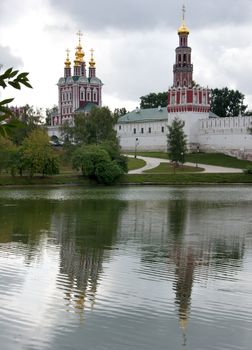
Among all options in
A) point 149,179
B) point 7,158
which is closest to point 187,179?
point 149,179

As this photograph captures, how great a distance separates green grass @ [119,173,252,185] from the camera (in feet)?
199

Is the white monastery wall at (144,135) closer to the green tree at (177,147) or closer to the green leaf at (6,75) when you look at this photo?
the green tree at (177,147)

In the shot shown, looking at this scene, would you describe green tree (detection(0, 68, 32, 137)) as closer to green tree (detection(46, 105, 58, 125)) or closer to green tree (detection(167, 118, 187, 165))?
green tree (detection(167, 118, 187, 165))

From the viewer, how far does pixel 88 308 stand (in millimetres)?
11586

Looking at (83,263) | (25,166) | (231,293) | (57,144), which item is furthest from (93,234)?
(57,144)

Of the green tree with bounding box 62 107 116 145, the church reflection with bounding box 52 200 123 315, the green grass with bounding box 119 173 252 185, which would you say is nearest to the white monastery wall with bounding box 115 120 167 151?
the green tree with bounding box 62 107 116 145

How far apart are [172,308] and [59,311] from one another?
7.01 ft

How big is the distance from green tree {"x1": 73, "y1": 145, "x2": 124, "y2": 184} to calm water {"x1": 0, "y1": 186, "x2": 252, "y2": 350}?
29.2 m

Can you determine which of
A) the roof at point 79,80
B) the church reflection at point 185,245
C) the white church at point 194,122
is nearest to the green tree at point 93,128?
the white church at point 194,122

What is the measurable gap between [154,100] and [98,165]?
69.2 m

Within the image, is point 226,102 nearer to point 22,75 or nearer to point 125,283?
point 125,283

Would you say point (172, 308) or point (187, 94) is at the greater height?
point (187, 94)

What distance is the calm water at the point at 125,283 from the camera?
32.7 ft

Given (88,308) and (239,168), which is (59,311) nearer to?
(88,308)
